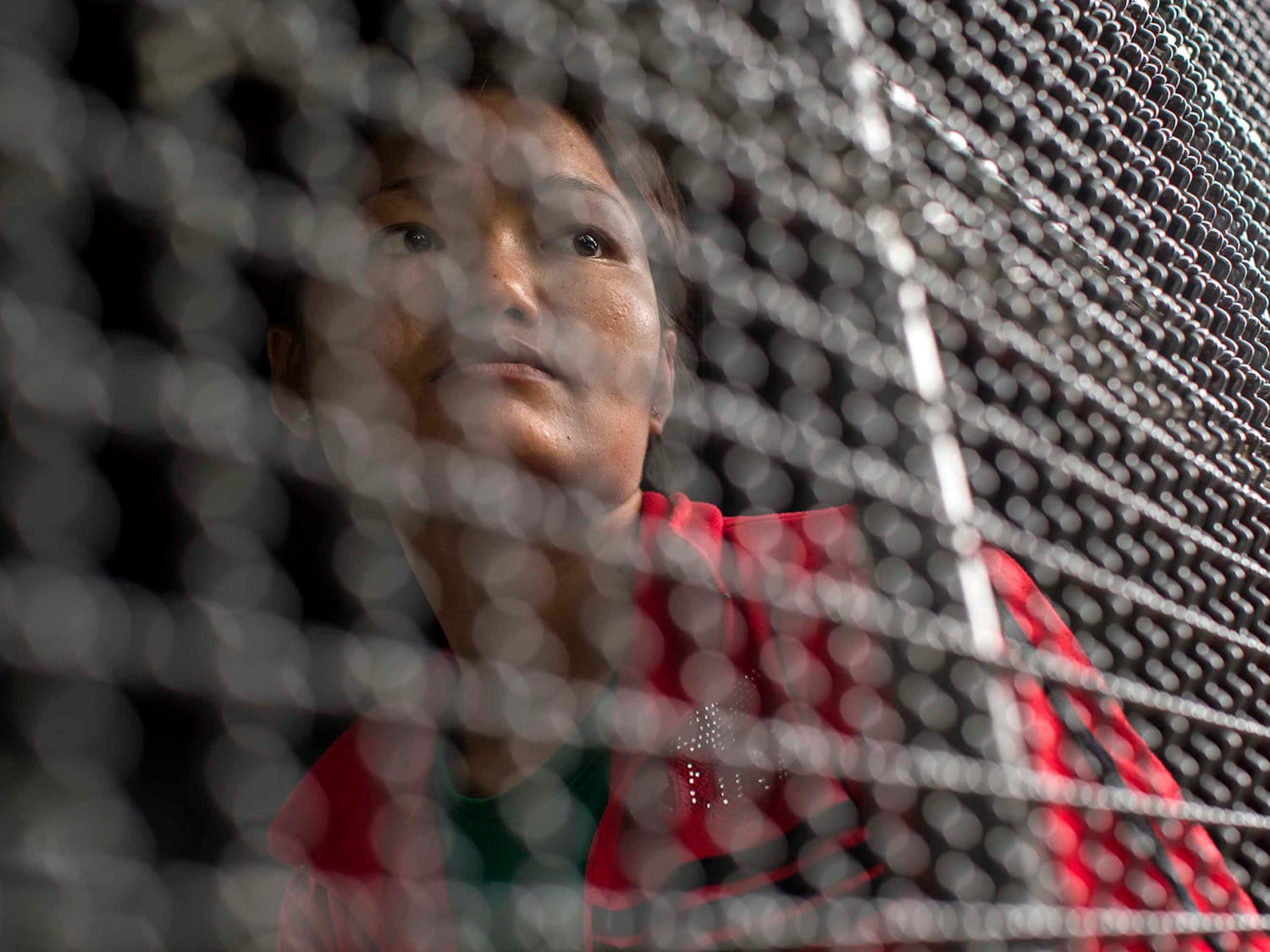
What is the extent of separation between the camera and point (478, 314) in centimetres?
33

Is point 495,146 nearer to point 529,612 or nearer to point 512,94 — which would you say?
point 512,94

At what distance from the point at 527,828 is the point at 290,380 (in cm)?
22

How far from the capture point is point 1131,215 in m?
0.71

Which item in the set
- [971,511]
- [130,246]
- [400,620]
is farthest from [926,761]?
[130,246]

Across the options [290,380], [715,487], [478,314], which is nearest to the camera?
[478,314]

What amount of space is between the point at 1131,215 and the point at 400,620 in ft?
1.97

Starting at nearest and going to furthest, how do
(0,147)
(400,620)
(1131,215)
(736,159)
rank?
1. (0,147)
2. (400,620)
3. (736,159)
4. (1131,215)

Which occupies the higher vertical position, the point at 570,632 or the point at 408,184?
the point at 408,184

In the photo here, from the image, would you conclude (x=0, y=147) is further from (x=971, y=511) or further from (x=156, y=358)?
(x=971, y=511)

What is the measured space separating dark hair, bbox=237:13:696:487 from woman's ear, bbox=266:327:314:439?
0.6 inches

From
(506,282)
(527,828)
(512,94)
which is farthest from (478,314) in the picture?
(527,828)

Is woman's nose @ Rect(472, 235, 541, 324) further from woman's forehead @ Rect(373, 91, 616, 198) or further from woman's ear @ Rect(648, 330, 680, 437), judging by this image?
woman's ear @ Rect(648, 330, 680, 437)

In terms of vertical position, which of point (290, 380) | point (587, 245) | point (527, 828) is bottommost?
point (527, 828)

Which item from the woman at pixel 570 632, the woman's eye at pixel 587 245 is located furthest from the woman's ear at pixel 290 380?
the woman's eye at pixel 587 245
